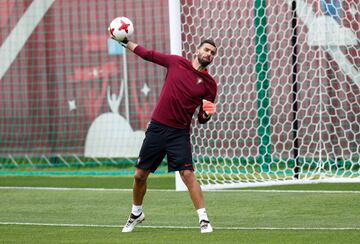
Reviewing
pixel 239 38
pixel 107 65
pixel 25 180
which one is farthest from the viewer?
pixel 107 65

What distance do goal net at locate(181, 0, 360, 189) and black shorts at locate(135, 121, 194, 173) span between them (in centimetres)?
393

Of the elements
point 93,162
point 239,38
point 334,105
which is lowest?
point 93,162

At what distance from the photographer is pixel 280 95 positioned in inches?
541

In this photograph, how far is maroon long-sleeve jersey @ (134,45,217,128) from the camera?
928 cm

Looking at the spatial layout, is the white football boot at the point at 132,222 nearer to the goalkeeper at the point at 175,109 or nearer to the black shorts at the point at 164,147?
the goalkeeper at the point at 175,109

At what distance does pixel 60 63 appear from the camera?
16.5 m

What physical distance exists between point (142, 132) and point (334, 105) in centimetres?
331

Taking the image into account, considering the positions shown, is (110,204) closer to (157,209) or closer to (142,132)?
(157,209)

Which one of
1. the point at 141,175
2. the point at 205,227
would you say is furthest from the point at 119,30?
the point at 205,227

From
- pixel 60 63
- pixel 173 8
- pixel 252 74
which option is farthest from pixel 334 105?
pixel 60 63

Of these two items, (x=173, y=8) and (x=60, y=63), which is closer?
(x=173, y=8)

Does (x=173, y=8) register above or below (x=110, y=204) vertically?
above

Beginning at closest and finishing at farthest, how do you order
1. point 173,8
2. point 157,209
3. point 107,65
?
point 157,209
point 173,8
point 107,65

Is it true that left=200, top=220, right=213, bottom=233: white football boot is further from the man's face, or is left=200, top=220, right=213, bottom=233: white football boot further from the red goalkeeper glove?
the man's face
